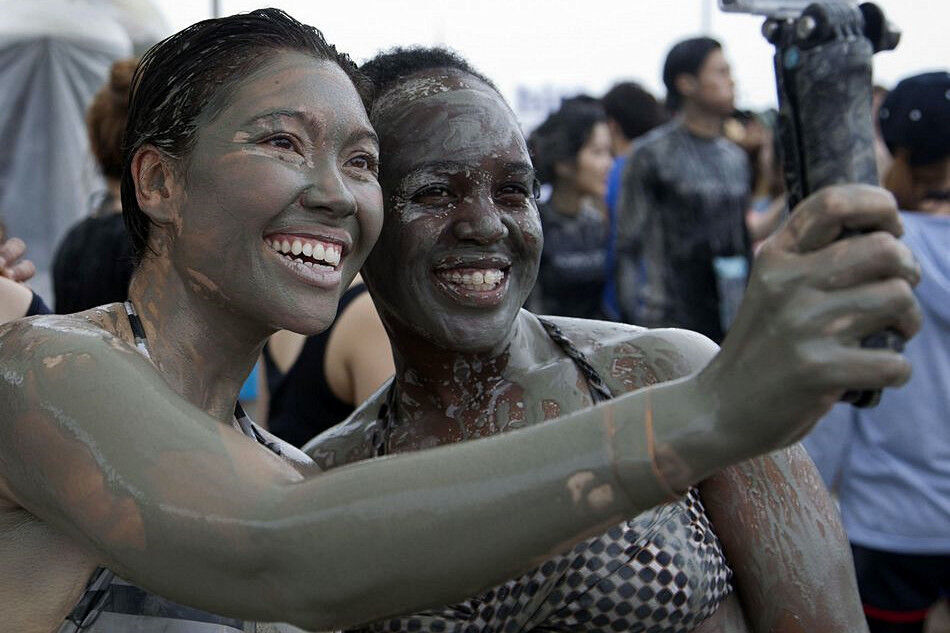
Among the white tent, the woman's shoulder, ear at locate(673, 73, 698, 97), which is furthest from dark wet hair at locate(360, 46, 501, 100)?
ear at locate(673, 73, 698, 97)

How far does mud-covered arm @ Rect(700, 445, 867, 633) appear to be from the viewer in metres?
1.92

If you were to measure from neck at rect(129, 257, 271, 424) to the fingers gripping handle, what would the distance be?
2.87 feet

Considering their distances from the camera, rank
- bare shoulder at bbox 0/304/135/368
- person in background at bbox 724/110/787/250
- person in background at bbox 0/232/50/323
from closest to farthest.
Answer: bare shoulder at bbox 0/304/135/368
person in background at bbox 0/232/50/323
person in background at bbox 724/110/787/250

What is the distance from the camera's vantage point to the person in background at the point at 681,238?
19.0 feet

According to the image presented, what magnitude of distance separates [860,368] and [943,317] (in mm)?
2709

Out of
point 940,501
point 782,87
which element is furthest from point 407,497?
point 940,501

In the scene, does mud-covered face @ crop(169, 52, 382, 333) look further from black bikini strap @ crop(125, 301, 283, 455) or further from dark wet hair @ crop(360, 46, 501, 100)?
dark wet hair @ crop(360, 46, 501, 100)

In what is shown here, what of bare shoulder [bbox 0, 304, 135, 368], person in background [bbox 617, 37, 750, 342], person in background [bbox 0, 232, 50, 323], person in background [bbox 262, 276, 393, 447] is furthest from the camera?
person in background [bbox 617, 37, 750, 342]

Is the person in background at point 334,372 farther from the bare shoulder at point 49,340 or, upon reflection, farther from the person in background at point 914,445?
the bare shoulder at point 49,340

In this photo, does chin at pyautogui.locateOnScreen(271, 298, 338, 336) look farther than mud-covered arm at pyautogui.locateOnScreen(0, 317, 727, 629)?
Yes

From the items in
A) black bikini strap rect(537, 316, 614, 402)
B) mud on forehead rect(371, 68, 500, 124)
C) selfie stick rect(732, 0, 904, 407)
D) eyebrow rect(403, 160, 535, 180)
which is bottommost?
black bikini strap rect(537, 316, 614, 402)

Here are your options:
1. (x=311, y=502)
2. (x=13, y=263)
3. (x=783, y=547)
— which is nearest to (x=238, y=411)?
(x=311, y=502)

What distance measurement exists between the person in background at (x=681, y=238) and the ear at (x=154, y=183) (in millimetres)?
4205

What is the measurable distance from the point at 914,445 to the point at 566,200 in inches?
113
